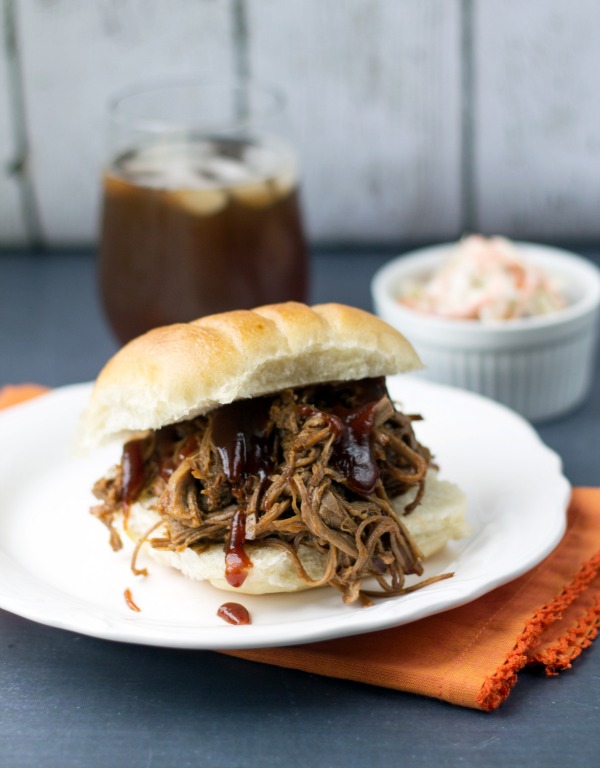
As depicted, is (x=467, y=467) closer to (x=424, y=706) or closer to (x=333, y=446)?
(x=333, y=446)

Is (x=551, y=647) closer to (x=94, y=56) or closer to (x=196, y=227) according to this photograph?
(x=196, y=227)

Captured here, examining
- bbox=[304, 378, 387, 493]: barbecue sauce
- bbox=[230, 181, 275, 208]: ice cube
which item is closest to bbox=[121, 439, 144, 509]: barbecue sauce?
bbox=[304, 378, 387, 493]: barbecue sauce

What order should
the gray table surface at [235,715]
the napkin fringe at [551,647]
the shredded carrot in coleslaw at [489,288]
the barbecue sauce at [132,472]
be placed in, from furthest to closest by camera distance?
the shredded carrot in coleslaw at [489,288] < the barbecue sauce at [132,472] < the napkin fringe at [551,647] < the gray table surface at [235,715]

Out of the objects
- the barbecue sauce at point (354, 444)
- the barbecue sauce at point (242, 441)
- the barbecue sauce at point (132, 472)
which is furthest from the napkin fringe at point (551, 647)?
the barbecue sauce at point (132, 472)

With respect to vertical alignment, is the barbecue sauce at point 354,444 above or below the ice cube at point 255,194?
below

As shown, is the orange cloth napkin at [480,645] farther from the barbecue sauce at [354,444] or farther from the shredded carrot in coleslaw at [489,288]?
the shredded carrot in coleslaw at [489,288]

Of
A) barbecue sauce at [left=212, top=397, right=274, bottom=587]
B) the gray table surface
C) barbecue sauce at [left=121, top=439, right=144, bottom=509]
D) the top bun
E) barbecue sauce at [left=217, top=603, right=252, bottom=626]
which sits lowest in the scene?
the gray table surface

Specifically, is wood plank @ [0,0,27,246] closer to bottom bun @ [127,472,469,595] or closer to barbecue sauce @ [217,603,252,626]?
bottom bun @ [127,472,469,595]

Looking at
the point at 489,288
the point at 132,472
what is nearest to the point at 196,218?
the point at 489,288
